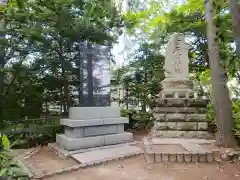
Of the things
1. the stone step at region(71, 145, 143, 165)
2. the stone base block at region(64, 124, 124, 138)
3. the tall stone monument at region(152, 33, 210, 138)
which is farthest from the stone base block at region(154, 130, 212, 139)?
the stone base block at region(64, 124, 124, 138)

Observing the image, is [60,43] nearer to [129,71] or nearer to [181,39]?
[129,71]

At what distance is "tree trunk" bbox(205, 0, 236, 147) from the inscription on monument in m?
1.38

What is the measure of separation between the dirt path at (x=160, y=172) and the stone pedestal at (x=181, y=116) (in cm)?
172

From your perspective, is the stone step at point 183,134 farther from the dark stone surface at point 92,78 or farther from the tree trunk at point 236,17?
the tree trunk at point 236,17

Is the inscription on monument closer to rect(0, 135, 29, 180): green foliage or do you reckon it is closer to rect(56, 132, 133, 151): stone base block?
rect(56, 132, 133, 151): stone base block

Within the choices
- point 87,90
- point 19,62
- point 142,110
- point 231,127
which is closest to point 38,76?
point 19,62

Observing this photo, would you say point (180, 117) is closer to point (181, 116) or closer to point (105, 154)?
point (181, 116)

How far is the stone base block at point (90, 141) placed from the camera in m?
4.88

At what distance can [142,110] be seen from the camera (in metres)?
8.81

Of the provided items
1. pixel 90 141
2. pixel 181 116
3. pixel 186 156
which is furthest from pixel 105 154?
pixel 181 116

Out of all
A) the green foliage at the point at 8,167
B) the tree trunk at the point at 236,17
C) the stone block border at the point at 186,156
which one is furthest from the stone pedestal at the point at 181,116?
the tree trunk at the point at 236,17

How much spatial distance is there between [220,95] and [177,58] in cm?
200

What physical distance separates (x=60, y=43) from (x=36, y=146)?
3.29 m

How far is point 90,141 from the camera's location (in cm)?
511
